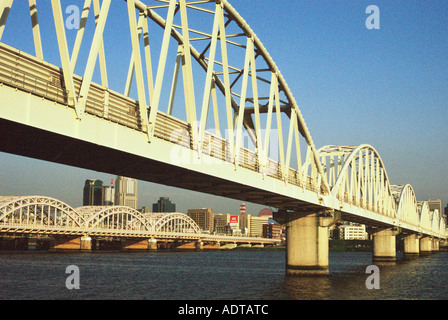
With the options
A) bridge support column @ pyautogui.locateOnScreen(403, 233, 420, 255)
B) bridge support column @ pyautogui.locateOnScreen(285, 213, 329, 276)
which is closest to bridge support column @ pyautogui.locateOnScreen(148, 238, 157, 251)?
bridge support column @ pyautogui.locateOnScreen(403, 233, 420, 255)

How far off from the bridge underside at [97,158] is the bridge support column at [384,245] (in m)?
68.0

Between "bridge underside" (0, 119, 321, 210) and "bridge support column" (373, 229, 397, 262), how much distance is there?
67969 mm

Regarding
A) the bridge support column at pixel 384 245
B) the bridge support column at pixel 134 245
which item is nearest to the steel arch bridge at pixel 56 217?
the bridge support column at pixel 134 245

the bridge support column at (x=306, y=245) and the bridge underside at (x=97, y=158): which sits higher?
the bridge underside at (x=97, y=158)

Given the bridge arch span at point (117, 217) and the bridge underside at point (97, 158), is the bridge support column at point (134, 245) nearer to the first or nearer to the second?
the bridge arch span at point (117, 217)

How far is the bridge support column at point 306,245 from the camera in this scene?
53.4m

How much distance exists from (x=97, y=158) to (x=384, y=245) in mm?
84997

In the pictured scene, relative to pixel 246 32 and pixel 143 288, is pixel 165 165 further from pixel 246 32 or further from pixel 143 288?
pixel 143 288

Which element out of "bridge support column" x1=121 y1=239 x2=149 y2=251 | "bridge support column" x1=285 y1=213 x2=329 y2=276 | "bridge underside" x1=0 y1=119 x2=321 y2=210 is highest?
"bridge underside" x1=0 y1=119 x2=321 y2=210

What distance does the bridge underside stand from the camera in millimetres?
21233

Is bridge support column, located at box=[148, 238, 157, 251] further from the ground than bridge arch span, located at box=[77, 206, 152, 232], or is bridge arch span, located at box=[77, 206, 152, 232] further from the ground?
bridge arch span, located at box=[77, 206, 152, 232]

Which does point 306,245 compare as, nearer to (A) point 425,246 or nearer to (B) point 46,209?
(B) point 46,209

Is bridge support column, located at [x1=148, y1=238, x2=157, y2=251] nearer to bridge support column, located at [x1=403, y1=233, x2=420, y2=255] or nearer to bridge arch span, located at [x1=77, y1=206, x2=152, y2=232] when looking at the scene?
bridge arch span, located at [x1=77, y1=206, x2=152, y2=232]
